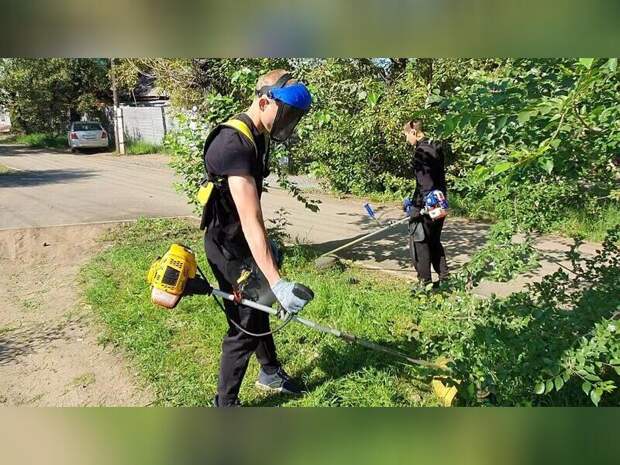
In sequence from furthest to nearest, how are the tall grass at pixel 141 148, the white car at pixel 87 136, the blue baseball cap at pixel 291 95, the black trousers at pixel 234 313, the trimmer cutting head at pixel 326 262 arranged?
the white car at pixel 87 136 → the tall grass at pixel 141 148 → the trimmer cutting head at pixel 326 262 → the black trousers at pixel 234 313 → the blue baseball cap at pixel 291 95

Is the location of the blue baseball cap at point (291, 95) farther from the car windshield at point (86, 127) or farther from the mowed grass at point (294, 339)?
the car windshield at point (86, 127)

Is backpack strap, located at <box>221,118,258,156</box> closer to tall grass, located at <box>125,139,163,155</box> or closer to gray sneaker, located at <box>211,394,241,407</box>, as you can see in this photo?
gray sneaker, located at <box>211,394,241,407</box>

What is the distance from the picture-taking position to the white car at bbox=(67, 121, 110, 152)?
79.2 ft

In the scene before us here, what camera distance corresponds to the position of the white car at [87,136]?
24.1 m

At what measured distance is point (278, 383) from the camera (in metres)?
3.41

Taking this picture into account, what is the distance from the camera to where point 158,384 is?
354 centimetres

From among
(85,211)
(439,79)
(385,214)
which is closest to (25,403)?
(85,211)

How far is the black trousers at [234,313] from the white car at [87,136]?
23468 millimetres

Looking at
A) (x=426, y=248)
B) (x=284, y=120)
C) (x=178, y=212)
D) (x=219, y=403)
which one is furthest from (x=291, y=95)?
(x=178, y=212)

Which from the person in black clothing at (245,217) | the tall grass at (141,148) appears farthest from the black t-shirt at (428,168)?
the tall grass at (141,148)

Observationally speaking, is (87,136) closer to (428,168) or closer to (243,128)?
(428,168)

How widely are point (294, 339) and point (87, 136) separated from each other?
23.1 metres

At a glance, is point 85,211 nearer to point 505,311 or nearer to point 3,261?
point 3,261

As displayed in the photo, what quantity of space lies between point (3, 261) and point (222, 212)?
478 centimetres
